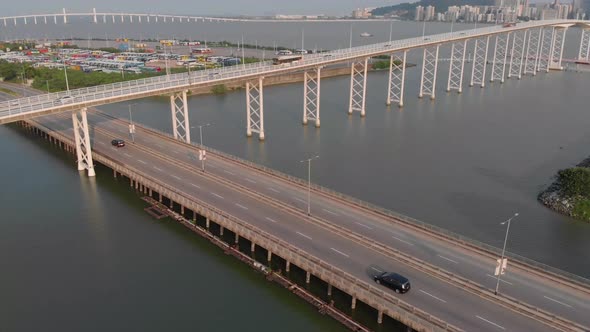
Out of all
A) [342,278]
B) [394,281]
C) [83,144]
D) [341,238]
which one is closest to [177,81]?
[83,144]

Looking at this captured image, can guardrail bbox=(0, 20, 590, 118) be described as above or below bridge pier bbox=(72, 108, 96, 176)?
above

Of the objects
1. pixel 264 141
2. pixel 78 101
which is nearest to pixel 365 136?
pixel 264 141

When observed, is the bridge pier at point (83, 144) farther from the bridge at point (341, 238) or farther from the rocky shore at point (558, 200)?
the rocky shore at point (558, 200)

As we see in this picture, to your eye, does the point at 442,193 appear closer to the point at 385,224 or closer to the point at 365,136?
the point at 385,224

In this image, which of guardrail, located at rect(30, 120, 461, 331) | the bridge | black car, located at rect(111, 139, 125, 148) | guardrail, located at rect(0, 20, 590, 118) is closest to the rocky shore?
the bridge

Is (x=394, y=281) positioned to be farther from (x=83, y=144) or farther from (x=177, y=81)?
(x=177, y=81)

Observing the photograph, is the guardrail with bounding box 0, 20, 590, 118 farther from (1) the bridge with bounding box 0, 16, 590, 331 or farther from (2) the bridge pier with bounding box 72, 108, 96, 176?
(2) the bridge pier with bounding box 72, 108, 96, 176
